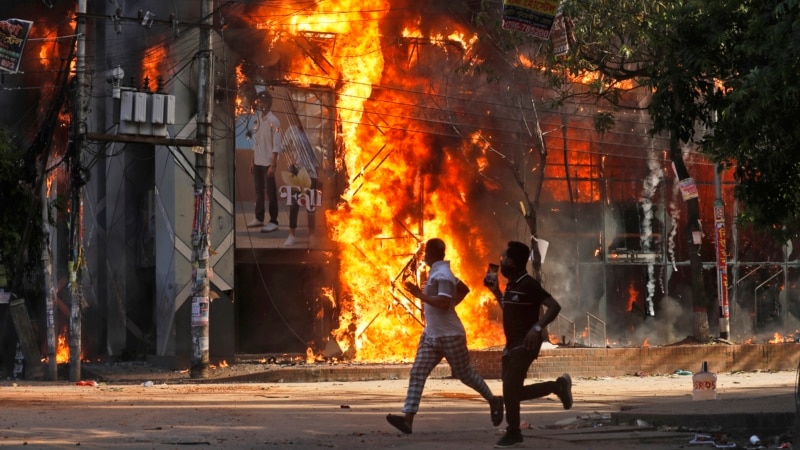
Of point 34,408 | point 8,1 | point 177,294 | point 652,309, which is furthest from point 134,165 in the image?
point 34,408

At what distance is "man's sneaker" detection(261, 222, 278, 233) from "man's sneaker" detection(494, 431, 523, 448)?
64.2ft

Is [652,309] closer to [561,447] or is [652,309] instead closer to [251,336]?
[251,336]

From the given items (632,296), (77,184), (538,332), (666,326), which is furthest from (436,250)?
(666,326)

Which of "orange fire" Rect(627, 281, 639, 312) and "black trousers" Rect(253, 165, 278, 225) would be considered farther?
"orange fire" Rect(627, 281, 639, 312)

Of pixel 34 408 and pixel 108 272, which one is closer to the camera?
pixel 34 408

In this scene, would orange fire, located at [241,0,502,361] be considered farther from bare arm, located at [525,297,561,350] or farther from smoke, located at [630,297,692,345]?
bare arm, located at [525,297,561,350]

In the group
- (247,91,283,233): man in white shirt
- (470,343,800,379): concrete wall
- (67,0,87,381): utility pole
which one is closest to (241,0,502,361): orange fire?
(247,91,283,233): man in white shirt

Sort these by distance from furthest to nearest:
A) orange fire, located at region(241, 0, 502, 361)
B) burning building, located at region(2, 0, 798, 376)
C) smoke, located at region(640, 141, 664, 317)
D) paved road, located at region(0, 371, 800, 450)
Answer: smoke, located at region(640, 141, 664, 317), orange fire, located at region(241, 0, 502, 361), burning building, located at region(2, 0, 798, 376), paved road, located at region(0, 371, 800, 450)

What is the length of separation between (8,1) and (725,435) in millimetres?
29728

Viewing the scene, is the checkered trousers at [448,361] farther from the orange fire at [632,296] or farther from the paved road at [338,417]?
the orange fire at [632,296]

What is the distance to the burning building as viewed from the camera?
2936 centimetres

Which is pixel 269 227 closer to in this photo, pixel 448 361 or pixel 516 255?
pixel 448 361

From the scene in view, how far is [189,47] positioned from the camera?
28641mm

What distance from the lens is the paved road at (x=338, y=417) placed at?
11148mm
